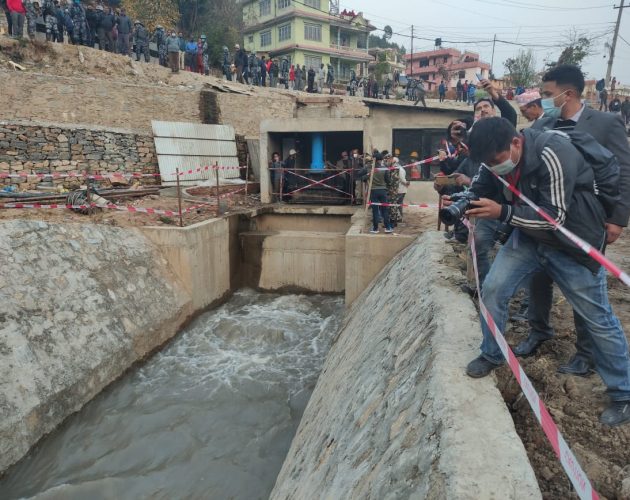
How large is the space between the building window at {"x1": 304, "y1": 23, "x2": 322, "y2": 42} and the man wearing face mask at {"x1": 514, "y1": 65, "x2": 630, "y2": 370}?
42638mm

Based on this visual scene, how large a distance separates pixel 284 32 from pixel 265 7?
4.87 meters

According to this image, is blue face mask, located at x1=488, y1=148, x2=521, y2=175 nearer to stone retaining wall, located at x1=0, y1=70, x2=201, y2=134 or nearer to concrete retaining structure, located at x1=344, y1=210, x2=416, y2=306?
concrete retaining structure, located at x1=344, y1=210, x2=416, y2=306

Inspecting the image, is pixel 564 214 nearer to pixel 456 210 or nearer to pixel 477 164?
pixel 456 210

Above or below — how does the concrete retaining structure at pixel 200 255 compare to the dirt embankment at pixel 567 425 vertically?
below

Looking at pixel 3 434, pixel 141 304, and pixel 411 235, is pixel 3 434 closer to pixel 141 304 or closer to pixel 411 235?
pixel 141 304

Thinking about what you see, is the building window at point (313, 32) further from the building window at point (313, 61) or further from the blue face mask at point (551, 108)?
the blue face mask at point (551, 108)

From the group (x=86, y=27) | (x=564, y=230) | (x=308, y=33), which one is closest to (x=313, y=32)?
(x=308, y=33)

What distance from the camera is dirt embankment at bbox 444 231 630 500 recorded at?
7.64ft

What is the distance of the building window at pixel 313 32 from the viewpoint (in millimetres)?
41156

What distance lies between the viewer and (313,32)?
41.8 m

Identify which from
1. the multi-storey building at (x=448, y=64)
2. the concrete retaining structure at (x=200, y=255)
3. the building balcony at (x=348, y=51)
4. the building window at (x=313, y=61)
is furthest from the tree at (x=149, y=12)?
the multi-storey building at (x=448, y=64)

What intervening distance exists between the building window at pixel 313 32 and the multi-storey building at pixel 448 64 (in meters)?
18.6

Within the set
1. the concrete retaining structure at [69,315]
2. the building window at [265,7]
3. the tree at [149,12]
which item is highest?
the building window at [265,7]

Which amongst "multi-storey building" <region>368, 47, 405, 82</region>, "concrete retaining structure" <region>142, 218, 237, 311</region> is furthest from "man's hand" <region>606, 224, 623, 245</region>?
"multi-storey building" <region>368, 47, 405, 82</region>
